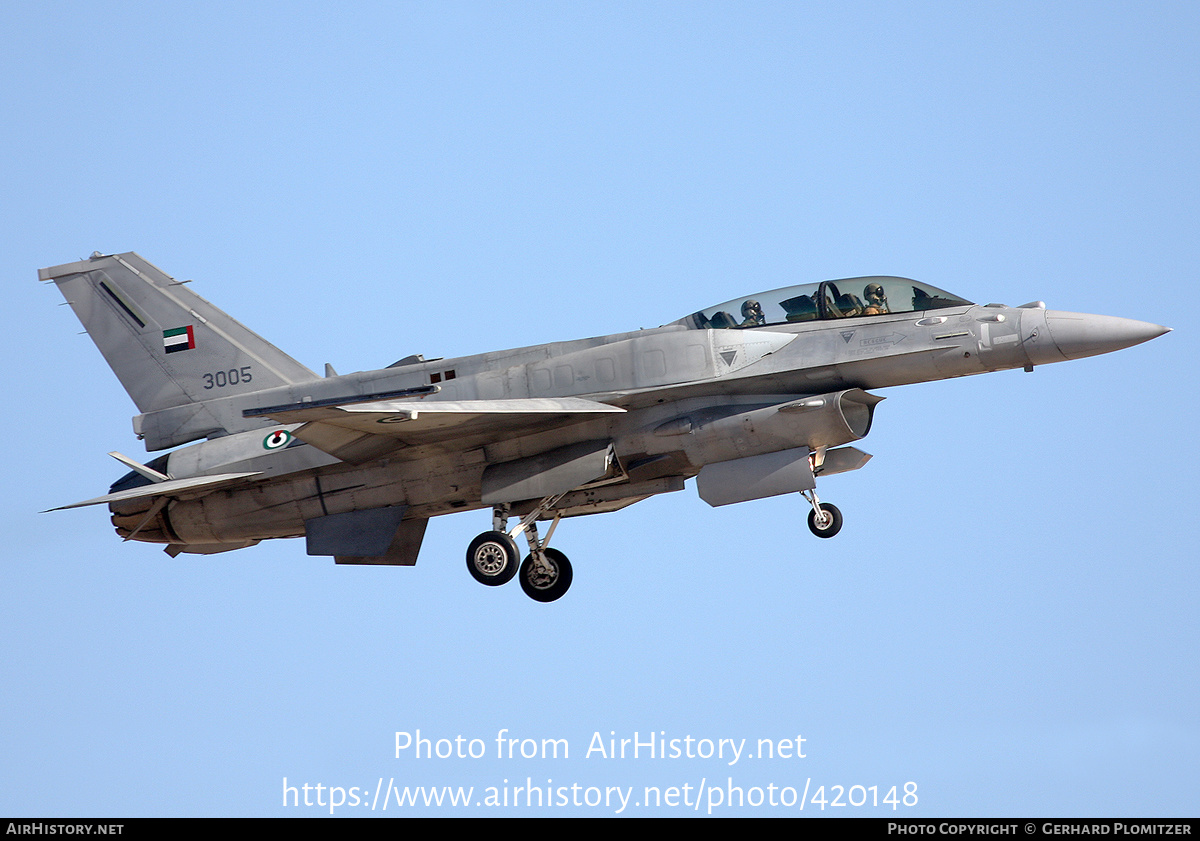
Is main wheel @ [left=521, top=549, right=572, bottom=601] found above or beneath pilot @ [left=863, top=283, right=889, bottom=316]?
beneath

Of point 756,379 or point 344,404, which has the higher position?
point 756,379

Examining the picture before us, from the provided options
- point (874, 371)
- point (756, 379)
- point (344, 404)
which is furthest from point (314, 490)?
point (874, 371)

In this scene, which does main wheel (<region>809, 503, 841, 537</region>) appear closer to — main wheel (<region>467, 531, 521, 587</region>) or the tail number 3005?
main wheel (<region>467, 531, 521, 587</region>)

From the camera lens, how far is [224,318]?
20.9m

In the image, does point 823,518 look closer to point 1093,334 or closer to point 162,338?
point 1093,334

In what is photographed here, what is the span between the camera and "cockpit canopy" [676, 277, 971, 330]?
58.9 feet

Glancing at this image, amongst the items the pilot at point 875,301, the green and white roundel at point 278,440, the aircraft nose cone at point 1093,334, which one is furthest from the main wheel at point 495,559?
the aircraft nose cone at point 1093,334

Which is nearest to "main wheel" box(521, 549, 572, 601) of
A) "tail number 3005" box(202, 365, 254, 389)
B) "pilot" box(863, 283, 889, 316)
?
"tail number 3005" box(202, 365, 254, 389)

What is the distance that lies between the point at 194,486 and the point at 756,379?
7.17m

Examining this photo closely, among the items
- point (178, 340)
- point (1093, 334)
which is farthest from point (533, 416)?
point (1093, 334)

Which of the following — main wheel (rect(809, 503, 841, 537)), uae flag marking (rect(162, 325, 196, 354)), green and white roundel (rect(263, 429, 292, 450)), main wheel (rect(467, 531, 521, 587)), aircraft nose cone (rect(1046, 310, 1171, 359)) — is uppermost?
uae flag marking (rect(162, 325, 196, 354))

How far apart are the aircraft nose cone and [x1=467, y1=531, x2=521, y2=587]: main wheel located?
22.8 feet
